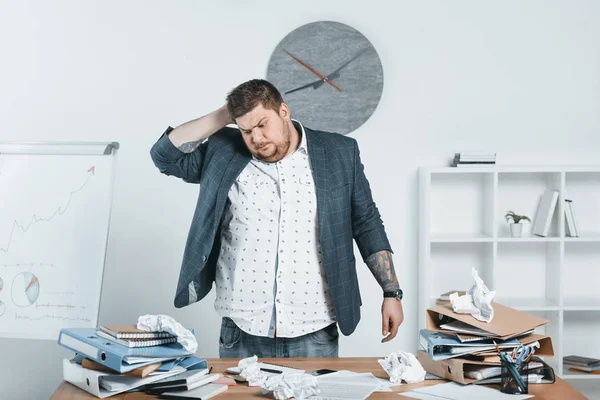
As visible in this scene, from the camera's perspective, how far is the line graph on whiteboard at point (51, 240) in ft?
10.0

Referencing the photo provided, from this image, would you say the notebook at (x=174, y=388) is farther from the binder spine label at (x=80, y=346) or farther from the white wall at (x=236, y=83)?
the white wall at (x=236, y=83)

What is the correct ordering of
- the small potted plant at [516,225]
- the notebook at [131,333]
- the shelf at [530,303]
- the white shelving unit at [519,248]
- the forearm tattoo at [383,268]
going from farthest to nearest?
the white shelving unit at [519,248] < the small potted plant at [516,225] < the shelf at [530,303] < the forearm tattoo at [383,268] < the notebook at [131,333]

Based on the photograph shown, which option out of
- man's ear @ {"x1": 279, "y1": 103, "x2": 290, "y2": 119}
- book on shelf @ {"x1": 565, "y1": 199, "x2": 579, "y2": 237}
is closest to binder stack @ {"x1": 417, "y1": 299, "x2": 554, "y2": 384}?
man's ear @ {"x1": 279, "y1": 103, "x2": 290, "y2": 119}

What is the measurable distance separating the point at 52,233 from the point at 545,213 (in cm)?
244

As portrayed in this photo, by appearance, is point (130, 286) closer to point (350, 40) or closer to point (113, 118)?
point (113, 118)

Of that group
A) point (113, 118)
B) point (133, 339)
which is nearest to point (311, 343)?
point (133, 339)

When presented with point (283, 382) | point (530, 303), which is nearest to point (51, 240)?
point (283, 382)

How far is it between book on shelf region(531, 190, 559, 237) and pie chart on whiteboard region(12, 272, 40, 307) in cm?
248

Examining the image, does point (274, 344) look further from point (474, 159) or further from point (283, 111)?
point (474, 159)

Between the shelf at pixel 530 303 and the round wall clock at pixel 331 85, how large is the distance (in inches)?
47.7

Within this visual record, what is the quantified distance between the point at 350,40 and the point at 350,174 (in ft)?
4.73

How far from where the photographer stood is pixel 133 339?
1.87 metres

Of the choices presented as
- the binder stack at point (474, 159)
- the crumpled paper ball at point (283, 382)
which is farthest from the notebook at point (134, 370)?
the binder stack at point (474, 159)

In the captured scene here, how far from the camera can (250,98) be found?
2328mm
